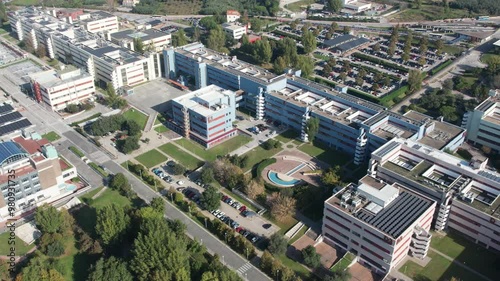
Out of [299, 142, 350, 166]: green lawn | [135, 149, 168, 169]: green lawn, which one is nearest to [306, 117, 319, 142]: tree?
[299, 142, 350, 166]: green lawn

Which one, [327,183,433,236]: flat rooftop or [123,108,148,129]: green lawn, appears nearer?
[327,183,433,236]: flat rooftop

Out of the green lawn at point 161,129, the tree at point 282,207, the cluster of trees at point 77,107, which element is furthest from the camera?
the cluster of trees at point 77,107

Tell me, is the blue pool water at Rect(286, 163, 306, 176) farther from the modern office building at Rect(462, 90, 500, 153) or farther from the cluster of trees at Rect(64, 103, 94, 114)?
the cluster of trees at Rect(64, 103, 94, 114)

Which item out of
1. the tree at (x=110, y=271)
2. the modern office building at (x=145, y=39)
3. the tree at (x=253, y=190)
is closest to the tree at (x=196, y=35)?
the modern office building at (x=145, y=39)

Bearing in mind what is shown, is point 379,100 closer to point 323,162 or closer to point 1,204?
point 323,162

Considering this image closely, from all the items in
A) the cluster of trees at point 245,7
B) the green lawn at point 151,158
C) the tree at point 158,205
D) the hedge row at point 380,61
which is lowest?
the green lawn at point 151,158

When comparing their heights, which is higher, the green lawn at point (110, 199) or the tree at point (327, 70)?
the tree at point (327, 70)

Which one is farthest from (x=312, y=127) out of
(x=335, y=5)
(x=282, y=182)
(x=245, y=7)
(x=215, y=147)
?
(x=245, y=7)

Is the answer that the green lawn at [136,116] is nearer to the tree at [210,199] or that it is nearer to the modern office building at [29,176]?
the modern office building at [29,176]
